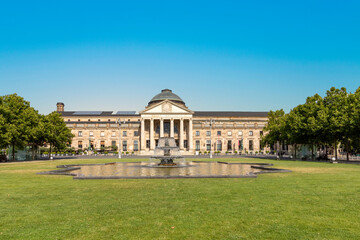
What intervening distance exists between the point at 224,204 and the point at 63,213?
5.77 m

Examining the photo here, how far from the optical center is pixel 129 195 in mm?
13281

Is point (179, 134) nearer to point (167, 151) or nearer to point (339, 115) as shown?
point (339, 115)

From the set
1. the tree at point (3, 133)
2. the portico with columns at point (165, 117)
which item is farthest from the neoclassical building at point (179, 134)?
the tree at point (3, 133)

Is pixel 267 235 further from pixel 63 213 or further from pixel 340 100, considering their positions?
pixel 340 100

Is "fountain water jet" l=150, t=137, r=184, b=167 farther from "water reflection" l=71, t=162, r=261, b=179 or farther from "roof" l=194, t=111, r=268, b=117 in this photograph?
"roof" l=194, t=111, r=268, b=117

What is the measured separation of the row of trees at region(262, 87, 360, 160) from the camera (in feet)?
151

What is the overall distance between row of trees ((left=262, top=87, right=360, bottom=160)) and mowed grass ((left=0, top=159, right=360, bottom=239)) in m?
35.5

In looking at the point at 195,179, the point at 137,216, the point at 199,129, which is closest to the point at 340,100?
the point at 195,179

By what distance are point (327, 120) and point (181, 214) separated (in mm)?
47144

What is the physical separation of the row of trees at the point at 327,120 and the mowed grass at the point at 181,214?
35489mm

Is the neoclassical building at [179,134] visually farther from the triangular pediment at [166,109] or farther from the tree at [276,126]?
the tree at [276,126]

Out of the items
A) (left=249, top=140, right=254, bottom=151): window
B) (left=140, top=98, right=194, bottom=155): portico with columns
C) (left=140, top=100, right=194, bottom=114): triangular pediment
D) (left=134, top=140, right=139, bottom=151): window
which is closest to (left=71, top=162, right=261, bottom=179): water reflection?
(left=140, top=98, right=194, bottom=155): portico with columns

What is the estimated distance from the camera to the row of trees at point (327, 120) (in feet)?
151

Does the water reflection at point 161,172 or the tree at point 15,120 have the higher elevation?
the tree at point 15,120
